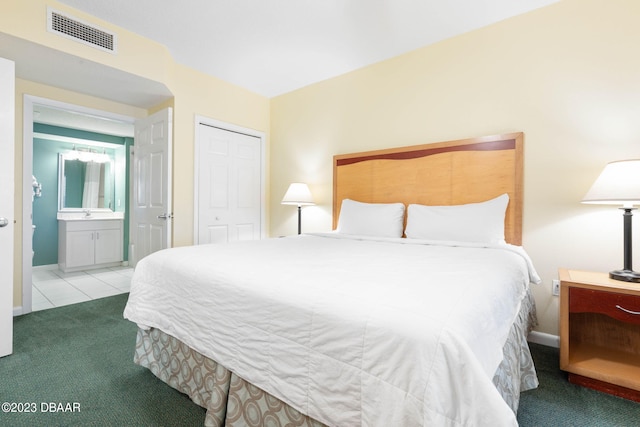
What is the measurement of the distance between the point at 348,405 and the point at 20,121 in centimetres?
357

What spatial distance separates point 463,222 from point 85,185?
563 centimetres

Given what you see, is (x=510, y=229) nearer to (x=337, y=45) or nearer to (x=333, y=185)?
(x=333, y=185)

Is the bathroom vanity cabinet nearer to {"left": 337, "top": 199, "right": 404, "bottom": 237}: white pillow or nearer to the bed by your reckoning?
the bed

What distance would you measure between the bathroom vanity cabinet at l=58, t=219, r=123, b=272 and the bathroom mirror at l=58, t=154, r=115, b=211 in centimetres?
44

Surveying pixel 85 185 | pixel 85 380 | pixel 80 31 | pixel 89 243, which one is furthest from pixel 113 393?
pixel 85 185

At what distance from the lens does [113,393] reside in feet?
5.19

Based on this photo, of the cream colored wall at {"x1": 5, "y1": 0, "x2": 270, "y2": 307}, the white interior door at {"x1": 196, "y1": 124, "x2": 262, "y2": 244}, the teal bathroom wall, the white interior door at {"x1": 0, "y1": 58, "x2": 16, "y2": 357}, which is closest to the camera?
the white interior door at {"x1": 0, "y1": 58, "x2": 16, "y2": 357}

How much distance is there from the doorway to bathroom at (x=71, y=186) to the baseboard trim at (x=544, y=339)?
4.13 m

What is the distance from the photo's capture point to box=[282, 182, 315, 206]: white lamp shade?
11.0ft

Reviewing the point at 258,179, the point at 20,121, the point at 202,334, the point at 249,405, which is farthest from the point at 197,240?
the point at 249,405

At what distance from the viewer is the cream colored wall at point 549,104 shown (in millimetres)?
1995

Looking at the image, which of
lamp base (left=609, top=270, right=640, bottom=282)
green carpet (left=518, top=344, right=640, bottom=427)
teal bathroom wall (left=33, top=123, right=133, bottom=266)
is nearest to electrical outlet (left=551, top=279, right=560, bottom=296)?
lamp base (left=609, top=270, right=640, bottom=282)

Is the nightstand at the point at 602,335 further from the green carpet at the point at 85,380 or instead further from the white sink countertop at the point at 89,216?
the white sink countertop at the point at 89,216

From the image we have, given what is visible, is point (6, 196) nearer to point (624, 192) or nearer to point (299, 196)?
point (299, 196)
